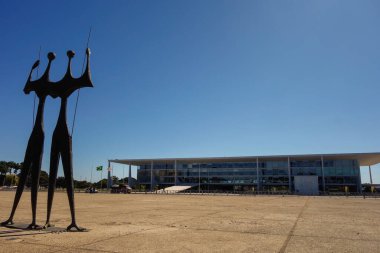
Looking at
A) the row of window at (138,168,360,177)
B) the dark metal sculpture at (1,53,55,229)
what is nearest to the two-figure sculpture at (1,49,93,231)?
the dark metal sculpture at (1,53,55,229)

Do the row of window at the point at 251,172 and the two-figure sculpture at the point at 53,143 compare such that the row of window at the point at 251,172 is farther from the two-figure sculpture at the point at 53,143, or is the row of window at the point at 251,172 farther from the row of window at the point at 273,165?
the two-figure sculpture at the point at 53,143

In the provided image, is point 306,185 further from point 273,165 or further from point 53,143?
point 53,143

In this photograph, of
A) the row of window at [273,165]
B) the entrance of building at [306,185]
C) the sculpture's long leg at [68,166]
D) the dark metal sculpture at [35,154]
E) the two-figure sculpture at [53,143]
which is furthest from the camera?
the row of window at [273,165]

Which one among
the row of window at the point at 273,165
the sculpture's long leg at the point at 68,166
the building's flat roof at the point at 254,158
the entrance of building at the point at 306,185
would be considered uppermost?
the building's flat roof at the point at 254,158

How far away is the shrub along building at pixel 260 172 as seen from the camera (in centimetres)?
8281

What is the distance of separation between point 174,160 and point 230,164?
17943mm

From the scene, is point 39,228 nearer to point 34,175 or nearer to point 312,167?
point 34,175

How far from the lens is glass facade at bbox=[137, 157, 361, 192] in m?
84.0

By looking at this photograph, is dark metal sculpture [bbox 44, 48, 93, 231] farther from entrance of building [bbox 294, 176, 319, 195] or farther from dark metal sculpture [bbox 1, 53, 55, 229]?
entrance of building [bbox 294, 176, 319, 195]

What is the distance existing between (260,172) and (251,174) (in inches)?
108

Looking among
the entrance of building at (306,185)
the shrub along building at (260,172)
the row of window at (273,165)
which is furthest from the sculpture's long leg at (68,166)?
the row of window at (273,165)

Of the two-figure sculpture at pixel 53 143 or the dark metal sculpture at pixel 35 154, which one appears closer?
the two-figure sculpture at pixel 53 143

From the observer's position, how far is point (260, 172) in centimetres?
9112

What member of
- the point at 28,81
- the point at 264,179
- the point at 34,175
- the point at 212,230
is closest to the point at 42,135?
the point at 34,175
